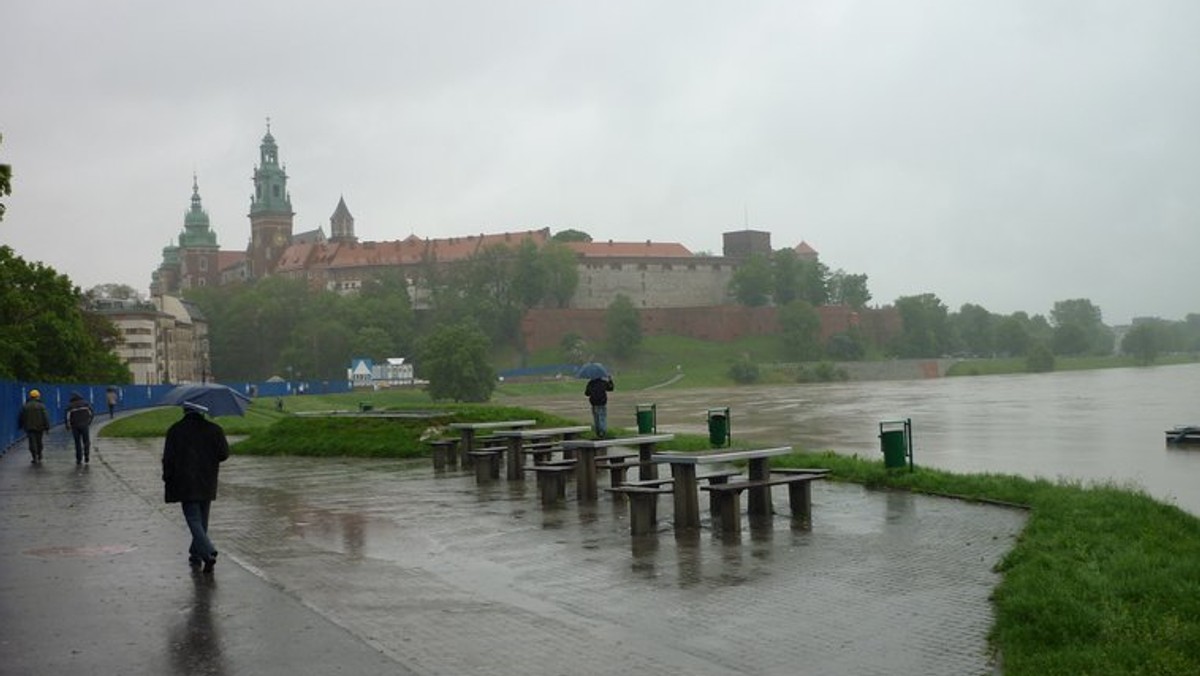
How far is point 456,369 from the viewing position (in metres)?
85.7

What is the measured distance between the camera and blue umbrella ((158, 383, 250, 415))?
11359 millimetres

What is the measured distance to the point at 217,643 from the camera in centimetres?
789

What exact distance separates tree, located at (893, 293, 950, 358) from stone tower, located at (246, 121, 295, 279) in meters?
93.9

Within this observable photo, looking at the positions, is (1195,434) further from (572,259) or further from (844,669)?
(572,259)

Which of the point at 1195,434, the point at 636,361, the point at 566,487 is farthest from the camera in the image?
the point at 636,361

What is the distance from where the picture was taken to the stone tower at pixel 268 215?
18962cm

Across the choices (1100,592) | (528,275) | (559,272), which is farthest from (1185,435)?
(559,272)

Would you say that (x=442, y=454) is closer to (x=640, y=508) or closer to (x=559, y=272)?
(x=640, y=508)

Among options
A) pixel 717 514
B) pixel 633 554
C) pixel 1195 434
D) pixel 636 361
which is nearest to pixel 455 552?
pixel 633 554

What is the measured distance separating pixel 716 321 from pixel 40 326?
4209 inches

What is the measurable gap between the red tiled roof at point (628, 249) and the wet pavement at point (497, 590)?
156440mm

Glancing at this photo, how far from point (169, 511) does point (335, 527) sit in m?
2.93

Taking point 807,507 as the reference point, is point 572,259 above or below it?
above

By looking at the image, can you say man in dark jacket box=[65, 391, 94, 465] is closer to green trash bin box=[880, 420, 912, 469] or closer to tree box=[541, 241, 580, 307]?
green trash bin box=[880, 420, 912, 469]
